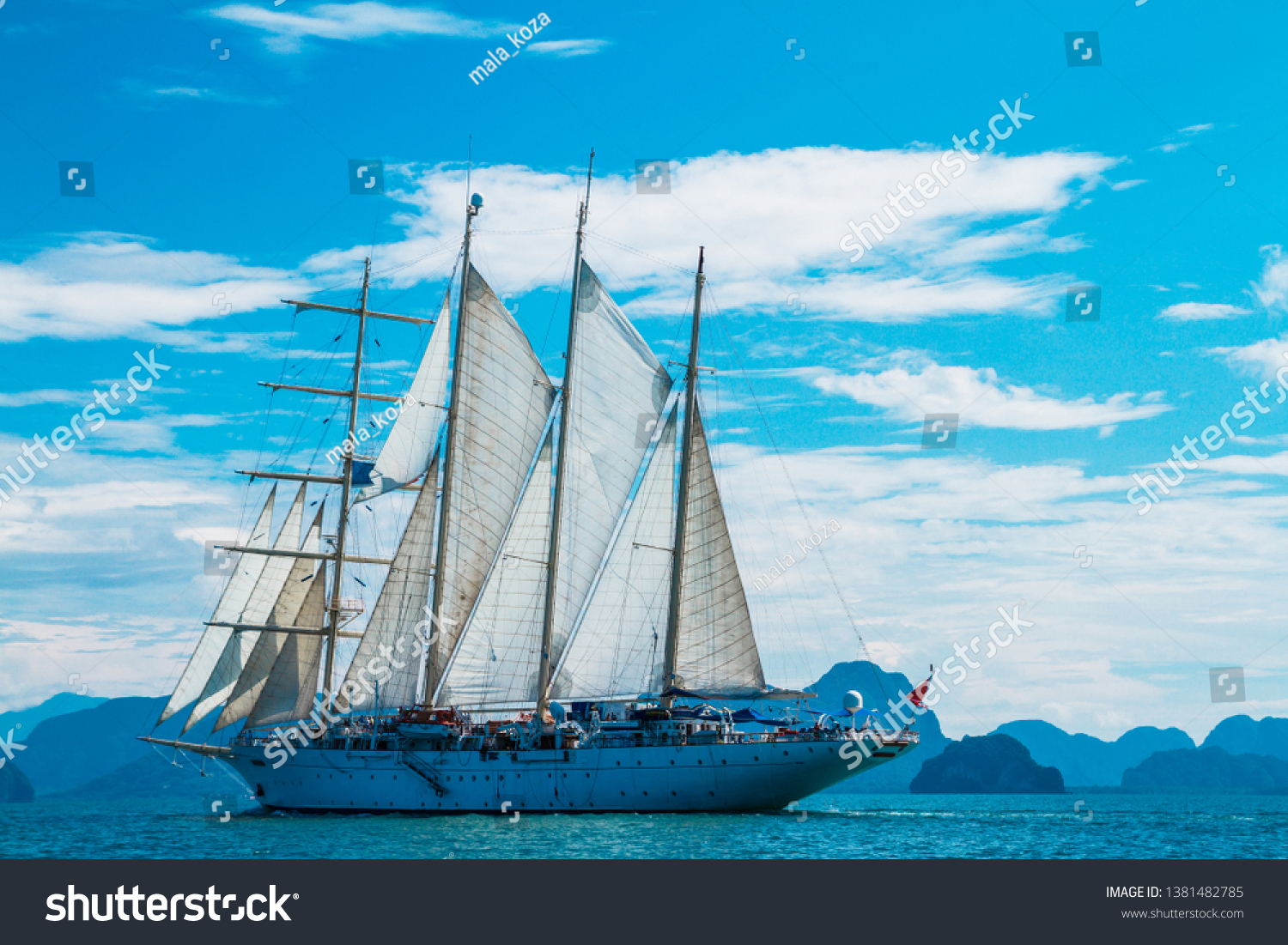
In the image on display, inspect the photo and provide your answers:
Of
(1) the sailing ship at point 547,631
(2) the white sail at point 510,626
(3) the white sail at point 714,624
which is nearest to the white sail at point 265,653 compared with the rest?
(1) the sailing ship at point 547,631

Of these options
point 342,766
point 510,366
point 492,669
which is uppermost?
point 510,366

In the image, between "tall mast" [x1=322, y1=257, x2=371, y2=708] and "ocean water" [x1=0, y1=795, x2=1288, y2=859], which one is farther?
"tall mast" [x1=322, y1=257, x2=371, y2=708]

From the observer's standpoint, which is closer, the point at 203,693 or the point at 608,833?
the point at 608,833

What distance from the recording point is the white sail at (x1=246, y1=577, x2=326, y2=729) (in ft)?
253

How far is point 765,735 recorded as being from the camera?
217ft

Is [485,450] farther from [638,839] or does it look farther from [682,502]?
[638,839]

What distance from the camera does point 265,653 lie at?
258 ft

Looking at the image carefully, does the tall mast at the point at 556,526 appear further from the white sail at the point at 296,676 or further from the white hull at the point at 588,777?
the white sail at the point at 296,676

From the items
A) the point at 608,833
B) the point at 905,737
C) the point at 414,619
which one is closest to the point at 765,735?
the point at 905,737

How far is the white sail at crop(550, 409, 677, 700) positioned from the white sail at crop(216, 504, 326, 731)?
70.2 ft

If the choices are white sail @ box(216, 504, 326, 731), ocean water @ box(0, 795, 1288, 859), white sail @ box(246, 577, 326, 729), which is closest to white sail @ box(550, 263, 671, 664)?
ocean water @ box(0, 795, 1288, 859)

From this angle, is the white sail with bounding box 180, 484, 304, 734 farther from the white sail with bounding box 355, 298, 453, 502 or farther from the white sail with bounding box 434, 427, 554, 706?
the white sail with bounding box 434, 427, 554, 706

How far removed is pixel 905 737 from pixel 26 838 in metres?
56.4
